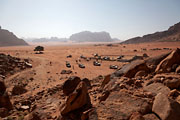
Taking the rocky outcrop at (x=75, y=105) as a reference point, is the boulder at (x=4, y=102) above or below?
below

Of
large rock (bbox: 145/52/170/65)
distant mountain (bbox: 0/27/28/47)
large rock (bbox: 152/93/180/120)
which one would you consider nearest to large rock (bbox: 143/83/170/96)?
large rock (bbox: 152/93/180/120)

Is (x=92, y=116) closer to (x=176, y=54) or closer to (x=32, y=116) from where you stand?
(x=32, y=116)

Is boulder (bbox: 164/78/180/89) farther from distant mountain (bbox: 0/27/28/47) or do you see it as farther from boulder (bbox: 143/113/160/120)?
distant mountain (bbox: 0/27/28/47)

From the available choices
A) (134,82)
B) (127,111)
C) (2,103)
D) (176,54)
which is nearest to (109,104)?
(127,111)

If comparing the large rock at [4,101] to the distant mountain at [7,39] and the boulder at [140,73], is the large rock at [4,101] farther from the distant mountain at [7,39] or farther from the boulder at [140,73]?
the distant mountain at [7,39]

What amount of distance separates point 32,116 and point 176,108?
5.00 m

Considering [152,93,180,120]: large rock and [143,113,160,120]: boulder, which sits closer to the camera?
[152,93,180,120]: large rock

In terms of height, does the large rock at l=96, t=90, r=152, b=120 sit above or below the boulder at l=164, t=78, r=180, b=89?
below

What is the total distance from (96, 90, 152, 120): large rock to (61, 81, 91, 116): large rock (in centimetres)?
111

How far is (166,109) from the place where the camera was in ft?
9.90

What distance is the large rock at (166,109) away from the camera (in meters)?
2.91

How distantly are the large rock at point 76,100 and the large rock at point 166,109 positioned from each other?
2.32 meters

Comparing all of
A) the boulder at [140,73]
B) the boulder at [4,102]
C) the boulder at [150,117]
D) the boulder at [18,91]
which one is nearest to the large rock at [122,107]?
the boulder at [150,117]

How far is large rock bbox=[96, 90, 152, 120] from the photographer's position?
3.39 m
